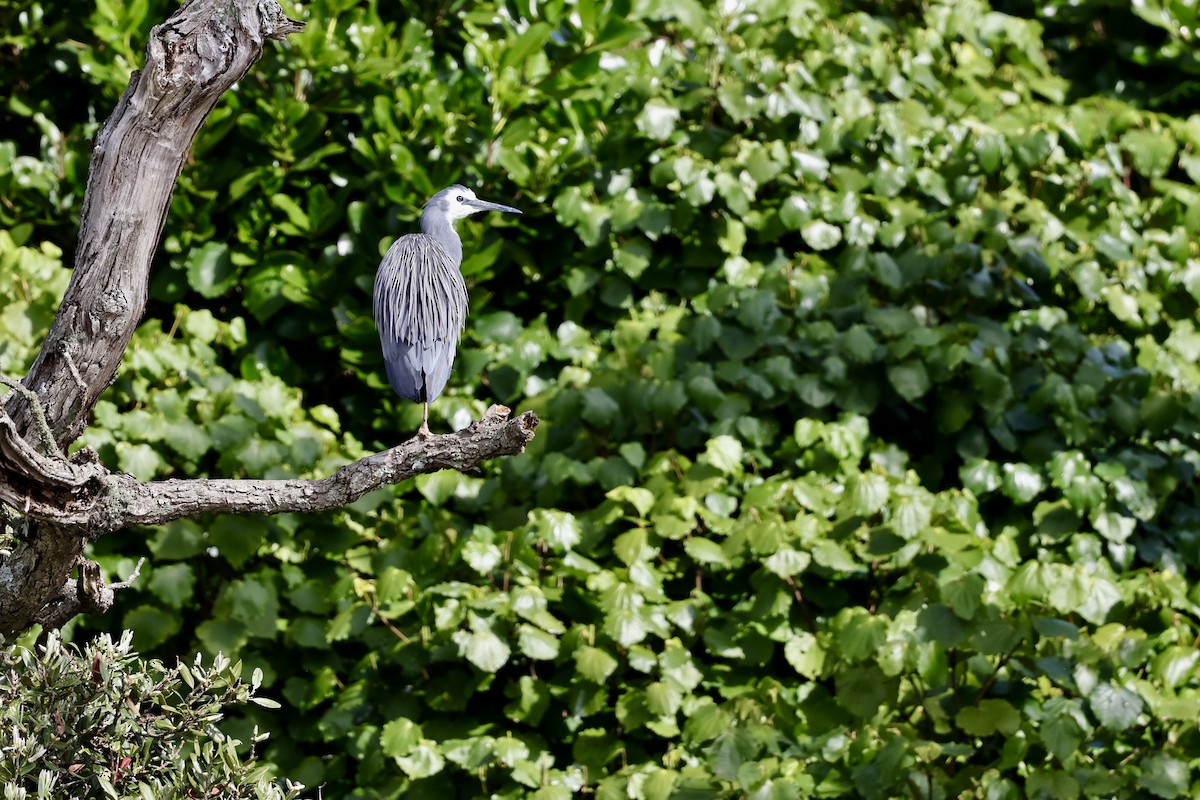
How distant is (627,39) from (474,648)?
6.63 feet

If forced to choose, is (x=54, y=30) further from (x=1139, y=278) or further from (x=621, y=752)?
(x=1139, y=278)

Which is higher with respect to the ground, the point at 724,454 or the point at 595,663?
the point at 724,454

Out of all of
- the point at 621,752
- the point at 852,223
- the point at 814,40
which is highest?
the point at 814,40

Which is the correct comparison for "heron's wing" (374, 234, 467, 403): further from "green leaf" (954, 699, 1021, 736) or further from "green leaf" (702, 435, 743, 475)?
"green leaf" (954, 699, 1021, 736)

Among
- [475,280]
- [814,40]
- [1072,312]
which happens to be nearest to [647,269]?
[475,280]

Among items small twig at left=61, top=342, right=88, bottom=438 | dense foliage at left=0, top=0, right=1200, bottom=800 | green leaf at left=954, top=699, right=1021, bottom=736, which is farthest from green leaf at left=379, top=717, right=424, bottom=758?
small twig at left=61, top=342, right=88, bottom=438

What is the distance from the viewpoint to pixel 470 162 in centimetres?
428

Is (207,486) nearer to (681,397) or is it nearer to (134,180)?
(134,180)

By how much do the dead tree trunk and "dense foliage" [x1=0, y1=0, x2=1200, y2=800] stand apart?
131 cm

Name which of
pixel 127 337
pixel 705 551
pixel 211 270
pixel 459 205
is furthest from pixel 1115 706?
pixel 211 270

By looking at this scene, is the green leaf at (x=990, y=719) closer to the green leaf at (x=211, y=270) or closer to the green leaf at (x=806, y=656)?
the green leaf at (x=806, y=656)

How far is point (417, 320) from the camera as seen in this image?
236cm

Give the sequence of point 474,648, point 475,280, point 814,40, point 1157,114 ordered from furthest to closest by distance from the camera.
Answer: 1. point 1157,114
2. point 814,40
3. point 475,280
4. point 474,648

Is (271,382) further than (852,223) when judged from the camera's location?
No
